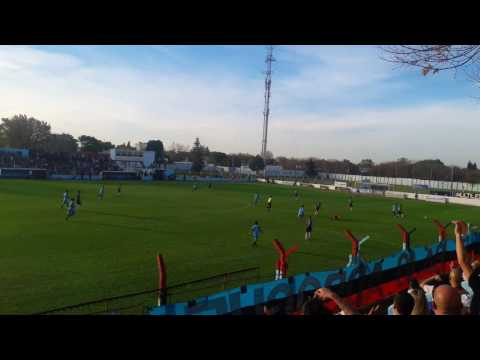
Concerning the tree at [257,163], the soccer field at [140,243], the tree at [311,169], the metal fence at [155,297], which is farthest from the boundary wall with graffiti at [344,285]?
the tree at [257,163]

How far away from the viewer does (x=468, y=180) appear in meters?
81.4

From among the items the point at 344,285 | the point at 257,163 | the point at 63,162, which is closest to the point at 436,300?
the point at 344,285

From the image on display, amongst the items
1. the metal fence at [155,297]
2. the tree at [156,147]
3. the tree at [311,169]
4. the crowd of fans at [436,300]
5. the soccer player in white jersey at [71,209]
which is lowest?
the metal fence at [155,297]

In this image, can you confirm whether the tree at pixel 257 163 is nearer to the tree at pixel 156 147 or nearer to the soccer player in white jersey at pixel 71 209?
the tree at pixel 156 147

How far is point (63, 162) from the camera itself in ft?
245

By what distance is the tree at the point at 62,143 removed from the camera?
9075 centimetres

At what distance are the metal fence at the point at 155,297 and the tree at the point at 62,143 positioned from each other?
8687 centimetres

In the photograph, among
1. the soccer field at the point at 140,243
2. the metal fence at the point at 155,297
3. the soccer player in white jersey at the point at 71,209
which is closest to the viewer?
the metal fence at the point at 155,297

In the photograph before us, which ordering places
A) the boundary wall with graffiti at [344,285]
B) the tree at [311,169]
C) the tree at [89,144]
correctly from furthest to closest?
the tree at [311,169] < the tree at [89,144] < the boundary wall with graffiti at [344,285]

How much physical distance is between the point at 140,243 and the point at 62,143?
83169mm

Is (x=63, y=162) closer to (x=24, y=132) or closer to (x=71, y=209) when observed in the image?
(x=24, y=132)
